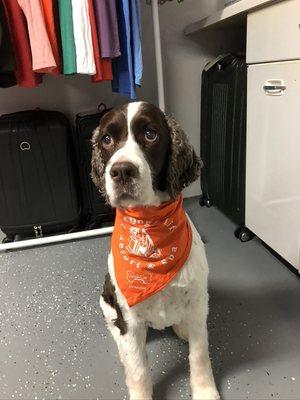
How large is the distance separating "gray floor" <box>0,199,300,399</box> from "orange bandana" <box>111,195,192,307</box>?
1.38ft

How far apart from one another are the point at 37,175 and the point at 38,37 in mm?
910

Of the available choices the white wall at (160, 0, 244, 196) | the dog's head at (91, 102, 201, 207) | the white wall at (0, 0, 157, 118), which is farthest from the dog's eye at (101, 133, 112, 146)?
the white wall at (160, 0, 244, 196)

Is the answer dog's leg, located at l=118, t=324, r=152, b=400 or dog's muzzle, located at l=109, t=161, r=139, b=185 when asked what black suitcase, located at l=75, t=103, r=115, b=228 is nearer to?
dog's leg, located at l=118, t=324, r=152, b=400

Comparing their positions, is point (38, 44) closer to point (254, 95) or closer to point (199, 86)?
point (254, 95)

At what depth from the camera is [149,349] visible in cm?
141

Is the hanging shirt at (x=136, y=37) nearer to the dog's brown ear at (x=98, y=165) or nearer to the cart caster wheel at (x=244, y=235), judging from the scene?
the dog's brown ear at (x=98, y=165)

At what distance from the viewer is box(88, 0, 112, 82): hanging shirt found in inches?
65.8

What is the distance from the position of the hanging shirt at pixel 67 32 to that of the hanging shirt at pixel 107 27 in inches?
5.0

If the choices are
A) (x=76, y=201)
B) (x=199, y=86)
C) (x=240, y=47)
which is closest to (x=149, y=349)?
(x=76, y=201)

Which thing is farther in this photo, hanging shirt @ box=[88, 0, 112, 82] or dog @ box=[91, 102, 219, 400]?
hanging shirt @ box=[88, 0, 112, 82]

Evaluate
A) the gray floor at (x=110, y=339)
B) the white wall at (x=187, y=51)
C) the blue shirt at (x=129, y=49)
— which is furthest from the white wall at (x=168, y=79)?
the gray floor at (x=110, y=339)

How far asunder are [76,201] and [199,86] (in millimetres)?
1240

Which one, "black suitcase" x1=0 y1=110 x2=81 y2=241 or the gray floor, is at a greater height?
"black suitcase" x1=0 y1=110 x2=81 y2=241

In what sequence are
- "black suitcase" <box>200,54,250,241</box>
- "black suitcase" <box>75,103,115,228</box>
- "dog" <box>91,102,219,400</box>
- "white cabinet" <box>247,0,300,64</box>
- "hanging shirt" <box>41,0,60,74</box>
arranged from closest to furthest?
"dog" <box>91,102,219,400</box>, "white cabinet" <box>247,0,300,64</box>, "hanging shirt" <box>41,0,60,74</box>, "black suitcase" <box>200,54,250,241</box>, "black suitcase" <box>75,103,115,228</box>
